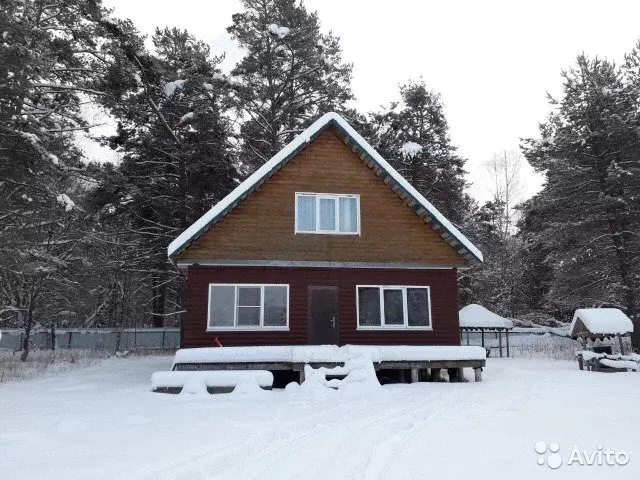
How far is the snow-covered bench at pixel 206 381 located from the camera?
1141 centimetres

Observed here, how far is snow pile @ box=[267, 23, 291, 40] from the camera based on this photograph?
28.0m

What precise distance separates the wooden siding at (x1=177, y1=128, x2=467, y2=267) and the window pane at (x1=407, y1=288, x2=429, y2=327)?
1.11m

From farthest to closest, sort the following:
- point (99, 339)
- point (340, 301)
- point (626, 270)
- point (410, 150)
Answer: point (99, 339) → point (410, 150) → point (626, 270) → point (340, 301)

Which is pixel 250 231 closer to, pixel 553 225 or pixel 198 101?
pixel 198 101

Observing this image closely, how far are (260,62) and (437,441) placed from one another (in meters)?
26.9

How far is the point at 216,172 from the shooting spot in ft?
89.4

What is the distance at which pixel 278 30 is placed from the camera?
28062 millimetres

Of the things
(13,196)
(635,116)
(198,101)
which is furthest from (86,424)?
(635,116)

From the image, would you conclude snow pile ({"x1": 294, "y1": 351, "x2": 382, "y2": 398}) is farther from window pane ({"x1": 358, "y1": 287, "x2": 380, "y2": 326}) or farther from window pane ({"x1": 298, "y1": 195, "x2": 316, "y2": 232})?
window pane ({"x1": 298, "y1": 195, "x2": 316, "y2": 232})

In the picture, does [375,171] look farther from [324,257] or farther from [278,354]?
[278,354]

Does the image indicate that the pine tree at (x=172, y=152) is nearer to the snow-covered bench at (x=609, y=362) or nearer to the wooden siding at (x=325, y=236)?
the wooden siding at (x=325, y=236)

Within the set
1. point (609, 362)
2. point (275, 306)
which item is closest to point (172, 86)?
point (275, 306)

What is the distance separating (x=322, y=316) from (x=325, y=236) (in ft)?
8.87

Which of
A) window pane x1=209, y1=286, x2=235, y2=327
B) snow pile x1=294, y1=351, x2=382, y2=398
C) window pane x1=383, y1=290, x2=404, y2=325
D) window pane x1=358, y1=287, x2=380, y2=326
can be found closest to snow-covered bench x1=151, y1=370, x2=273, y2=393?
snow pile x1=294, y1=351, x2=382, y2=398
